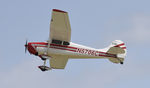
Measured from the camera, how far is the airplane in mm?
23906

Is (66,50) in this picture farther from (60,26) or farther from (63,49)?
(60,26)

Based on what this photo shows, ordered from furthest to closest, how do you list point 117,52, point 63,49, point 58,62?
point 58,62, point 117,52, point 63,49

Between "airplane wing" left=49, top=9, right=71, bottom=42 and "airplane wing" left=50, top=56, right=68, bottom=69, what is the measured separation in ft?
6.91

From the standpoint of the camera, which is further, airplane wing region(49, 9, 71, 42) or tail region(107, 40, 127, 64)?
tail region(107, 40, 127, 64)

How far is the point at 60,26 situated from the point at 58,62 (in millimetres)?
3937

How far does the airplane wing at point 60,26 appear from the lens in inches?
886

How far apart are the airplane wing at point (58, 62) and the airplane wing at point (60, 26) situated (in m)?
2.11

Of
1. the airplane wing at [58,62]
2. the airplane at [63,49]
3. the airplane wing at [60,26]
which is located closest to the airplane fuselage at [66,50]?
the airplane at [63,49]

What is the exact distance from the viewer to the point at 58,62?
87.0 ft

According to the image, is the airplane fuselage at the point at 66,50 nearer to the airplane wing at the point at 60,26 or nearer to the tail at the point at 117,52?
the tail at the point at 117,52

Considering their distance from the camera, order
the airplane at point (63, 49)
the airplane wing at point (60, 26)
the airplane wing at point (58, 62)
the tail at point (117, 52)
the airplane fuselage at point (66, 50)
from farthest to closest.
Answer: the airplane wing at point (58, 62) < the tail at point (117, 52) < the airplane fuselage at point (66, 50) < the airplane at point (63, 49) < the airplane wing at point (60, 26)

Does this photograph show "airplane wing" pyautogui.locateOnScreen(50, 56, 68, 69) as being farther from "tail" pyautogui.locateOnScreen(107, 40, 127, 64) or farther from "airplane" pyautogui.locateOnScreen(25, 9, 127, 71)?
"tail" pyautogui.locateOnScreen(107, 40, 127, 64)

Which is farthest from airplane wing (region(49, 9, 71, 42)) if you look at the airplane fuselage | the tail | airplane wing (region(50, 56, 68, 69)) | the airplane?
the tail

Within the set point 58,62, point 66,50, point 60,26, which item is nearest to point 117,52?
point 66,50
